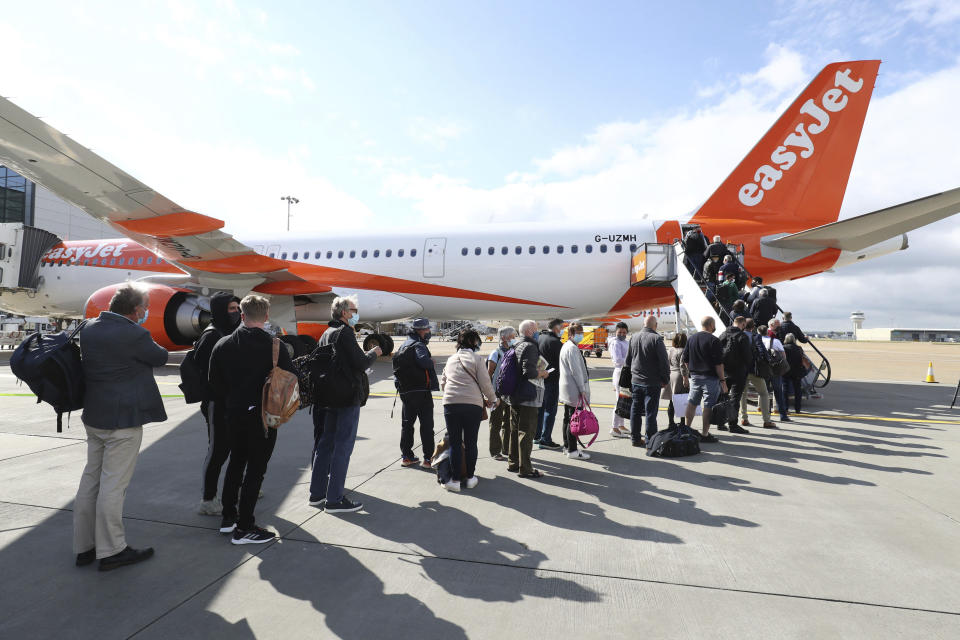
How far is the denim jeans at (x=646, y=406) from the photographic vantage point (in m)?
6.02

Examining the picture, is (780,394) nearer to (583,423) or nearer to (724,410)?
(724,410)

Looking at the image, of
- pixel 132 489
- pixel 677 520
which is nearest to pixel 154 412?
pixel 132 489

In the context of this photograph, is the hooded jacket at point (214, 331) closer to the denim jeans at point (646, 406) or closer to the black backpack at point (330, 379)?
the black backpack at point (330, 379)

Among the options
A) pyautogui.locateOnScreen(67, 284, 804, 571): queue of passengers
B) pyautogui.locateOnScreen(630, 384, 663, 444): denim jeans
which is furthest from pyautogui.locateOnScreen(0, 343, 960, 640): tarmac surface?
pyautogui.locateOnScreen(630, 384, 663, 444): denim jeans

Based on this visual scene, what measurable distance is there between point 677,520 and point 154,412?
393 cm

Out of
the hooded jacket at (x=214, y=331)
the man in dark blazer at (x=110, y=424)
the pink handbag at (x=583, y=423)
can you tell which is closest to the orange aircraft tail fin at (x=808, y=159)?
the pink handbag at (x=583, y=423)

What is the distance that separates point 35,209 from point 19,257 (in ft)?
99.4

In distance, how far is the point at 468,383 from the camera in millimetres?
4441

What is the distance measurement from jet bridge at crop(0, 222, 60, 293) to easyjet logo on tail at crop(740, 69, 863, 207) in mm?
21320

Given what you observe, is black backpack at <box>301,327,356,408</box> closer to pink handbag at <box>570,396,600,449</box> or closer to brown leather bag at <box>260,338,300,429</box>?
brown leather bag at <box>260,338,300,429</box>

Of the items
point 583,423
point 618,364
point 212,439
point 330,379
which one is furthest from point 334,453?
point 618,364

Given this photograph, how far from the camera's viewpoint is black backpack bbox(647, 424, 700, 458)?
18.4 ft

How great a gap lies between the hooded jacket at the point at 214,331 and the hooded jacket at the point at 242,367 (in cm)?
48

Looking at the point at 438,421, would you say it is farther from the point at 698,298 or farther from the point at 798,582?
the point at 698,298
